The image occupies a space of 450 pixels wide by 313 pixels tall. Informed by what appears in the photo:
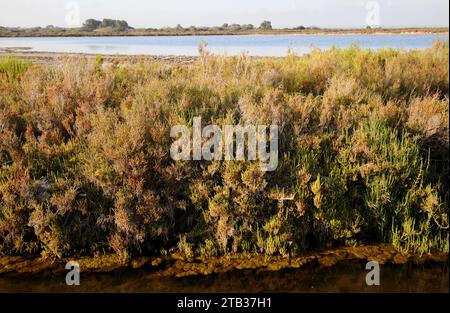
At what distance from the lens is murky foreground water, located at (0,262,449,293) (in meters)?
5.27

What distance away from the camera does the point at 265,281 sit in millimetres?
5418

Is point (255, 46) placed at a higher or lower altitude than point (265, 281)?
higher

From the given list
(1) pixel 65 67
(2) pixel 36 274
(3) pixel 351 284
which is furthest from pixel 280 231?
(1) pixel 65 67

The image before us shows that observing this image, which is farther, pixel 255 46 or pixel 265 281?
pixel 255 46

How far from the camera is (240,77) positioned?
8945mm

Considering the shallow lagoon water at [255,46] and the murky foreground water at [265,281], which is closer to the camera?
the murky foreground water at [265,281]

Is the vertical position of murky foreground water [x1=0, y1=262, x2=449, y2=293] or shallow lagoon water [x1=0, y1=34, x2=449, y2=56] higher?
shallow lagoon water [x1=0, y1=34, x2=449, y2=56]

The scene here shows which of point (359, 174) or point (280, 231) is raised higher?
point (359, 174)

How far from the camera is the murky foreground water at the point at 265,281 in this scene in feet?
17.3

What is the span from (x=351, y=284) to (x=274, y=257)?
99cm

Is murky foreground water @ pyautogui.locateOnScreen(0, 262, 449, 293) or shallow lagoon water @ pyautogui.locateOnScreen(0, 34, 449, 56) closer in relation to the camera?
murky foreground water @ pyautogui.locateOnScreen(0, 262, 449, 293)

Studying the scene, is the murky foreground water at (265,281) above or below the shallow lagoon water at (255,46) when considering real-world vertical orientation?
below
